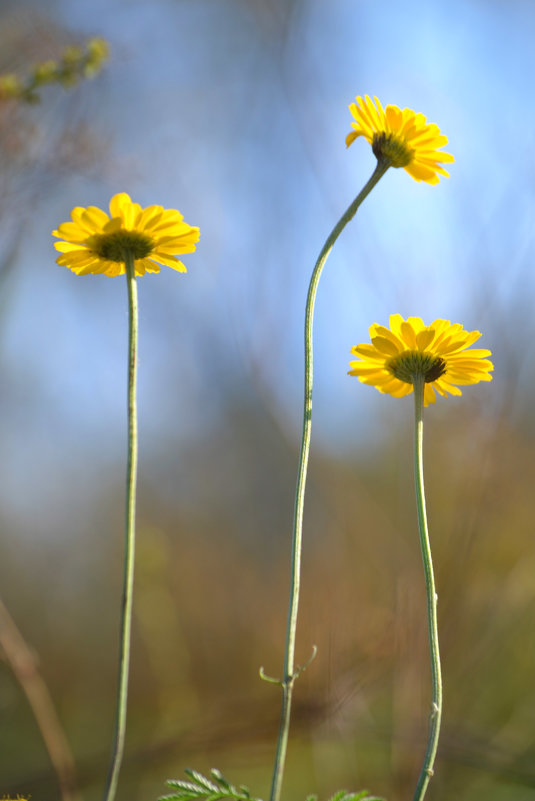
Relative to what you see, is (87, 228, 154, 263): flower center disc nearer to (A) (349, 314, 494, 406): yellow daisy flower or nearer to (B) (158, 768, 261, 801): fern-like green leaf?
(A) (349, 314, 494, 406): yellow daisy flower

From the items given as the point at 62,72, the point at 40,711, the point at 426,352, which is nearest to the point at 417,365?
the point at 426,352

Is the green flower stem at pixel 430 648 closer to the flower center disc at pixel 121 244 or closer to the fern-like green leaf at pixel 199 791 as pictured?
the fern-like green leaf at pixel 199 791

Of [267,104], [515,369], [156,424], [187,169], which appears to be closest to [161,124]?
[187,169]

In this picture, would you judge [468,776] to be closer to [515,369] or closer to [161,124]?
[515,369]

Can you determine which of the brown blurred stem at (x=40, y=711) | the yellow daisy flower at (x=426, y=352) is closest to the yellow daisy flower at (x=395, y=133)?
the yellow daisy flower at (x=426, y=352)

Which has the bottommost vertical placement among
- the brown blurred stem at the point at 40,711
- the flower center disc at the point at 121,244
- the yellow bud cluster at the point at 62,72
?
the brown blurred stem at the point at 40,711

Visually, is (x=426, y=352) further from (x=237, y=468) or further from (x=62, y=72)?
(x=237, y=468)

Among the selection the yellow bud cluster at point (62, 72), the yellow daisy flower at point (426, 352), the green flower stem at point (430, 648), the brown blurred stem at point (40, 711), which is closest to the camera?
the green flower stem at point (430, 648)

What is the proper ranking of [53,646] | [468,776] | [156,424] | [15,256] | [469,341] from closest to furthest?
[469,341], [15,256], [468,776], [53,646], [156,424]
